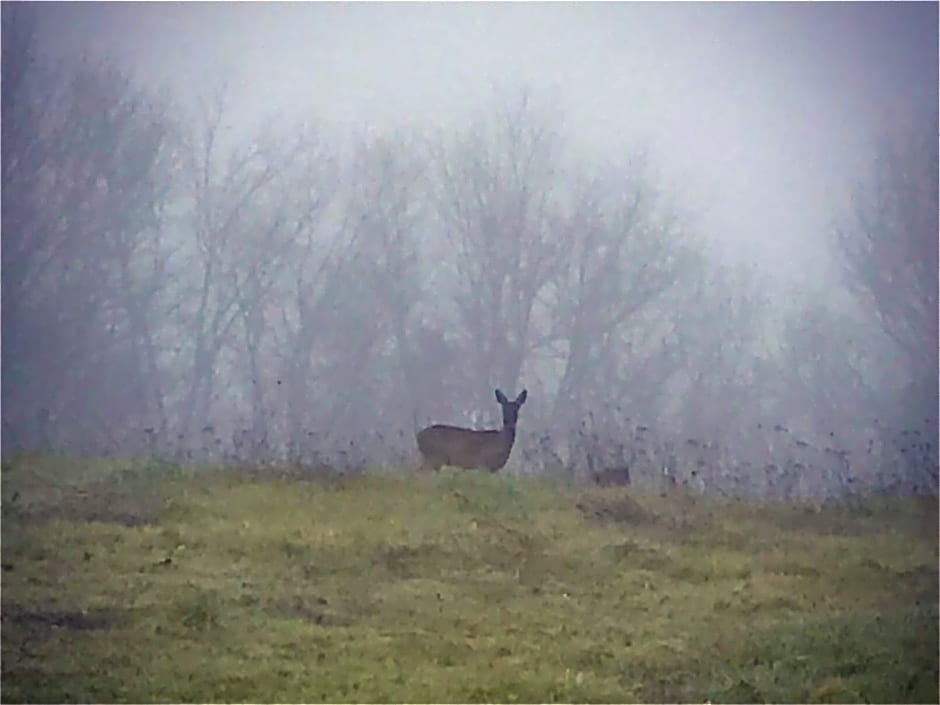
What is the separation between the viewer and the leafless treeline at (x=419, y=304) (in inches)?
Result: 137

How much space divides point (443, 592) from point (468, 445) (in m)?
0.41

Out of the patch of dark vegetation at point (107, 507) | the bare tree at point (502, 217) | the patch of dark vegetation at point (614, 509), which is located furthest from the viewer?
the bare tree at point (502, 217)

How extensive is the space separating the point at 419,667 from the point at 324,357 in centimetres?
90

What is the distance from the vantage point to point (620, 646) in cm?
333

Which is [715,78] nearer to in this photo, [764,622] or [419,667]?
[764,622]

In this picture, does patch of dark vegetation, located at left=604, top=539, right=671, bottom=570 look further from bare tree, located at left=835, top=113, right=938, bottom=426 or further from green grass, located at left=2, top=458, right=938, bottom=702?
bare tree, located at left=835, top=113, right=938, bottom=426

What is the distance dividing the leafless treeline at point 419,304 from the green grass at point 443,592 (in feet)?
0.40

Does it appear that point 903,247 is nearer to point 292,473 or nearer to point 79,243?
point 292,473

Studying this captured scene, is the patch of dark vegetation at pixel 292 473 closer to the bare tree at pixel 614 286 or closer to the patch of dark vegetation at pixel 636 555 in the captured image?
the bare tree at pixel 614 286

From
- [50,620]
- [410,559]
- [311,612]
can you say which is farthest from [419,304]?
[50,620]

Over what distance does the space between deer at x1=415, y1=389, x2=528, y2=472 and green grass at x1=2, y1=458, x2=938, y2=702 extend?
0.05 meters

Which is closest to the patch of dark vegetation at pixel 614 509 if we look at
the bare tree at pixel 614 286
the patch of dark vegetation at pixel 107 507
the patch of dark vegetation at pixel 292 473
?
the bare tree at pixel 614 286

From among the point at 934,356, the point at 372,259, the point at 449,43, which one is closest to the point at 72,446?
the point at 372,259

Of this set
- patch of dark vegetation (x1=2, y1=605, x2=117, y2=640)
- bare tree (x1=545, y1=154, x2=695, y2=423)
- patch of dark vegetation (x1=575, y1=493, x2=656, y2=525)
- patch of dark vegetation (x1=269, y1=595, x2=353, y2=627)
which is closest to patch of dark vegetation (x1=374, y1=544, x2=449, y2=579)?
patch of dark vegetation (x1=269, y1=595, x2=353, y2=627)
